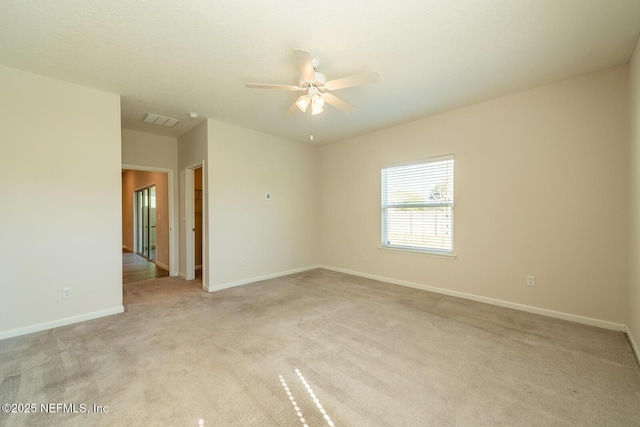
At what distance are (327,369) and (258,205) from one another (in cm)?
330

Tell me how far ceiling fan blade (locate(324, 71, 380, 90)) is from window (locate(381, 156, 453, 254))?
2175 millimetres

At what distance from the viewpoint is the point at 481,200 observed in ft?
11.9

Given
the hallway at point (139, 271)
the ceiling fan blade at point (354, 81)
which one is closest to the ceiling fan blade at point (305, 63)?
the ceiling fan blade at point (354, 81)

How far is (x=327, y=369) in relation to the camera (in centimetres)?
211

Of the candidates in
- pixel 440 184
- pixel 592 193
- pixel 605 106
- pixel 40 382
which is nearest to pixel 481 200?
pixel 440 184

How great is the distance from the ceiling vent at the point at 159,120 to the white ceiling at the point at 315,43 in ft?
2.08

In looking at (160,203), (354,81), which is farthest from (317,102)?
(160,203)

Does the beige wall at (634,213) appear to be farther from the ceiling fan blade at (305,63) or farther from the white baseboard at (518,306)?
the ceiling fan blade at (305,63)

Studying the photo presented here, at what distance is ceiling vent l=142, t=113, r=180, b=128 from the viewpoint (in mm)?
3986

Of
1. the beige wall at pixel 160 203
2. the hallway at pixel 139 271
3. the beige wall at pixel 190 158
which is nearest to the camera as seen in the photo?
the beige wall at pixel 190 158

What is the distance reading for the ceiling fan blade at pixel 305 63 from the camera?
2.03 metres

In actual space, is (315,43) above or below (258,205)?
above

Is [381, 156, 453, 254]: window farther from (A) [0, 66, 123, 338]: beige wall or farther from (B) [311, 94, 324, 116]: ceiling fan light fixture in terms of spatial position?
(A) [0, 66, 123, 338]: beige wall

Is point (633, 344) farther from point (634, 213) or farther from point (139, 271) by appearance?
point (139, 271)
